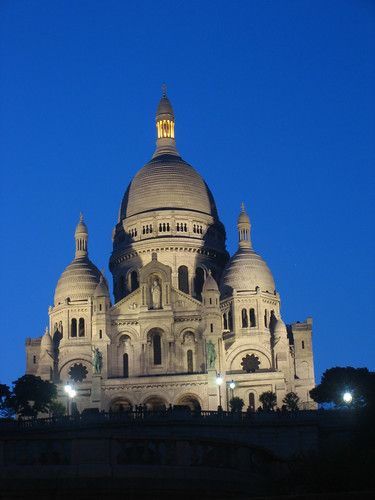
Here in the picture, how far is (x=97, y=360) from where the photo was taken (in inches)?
3735

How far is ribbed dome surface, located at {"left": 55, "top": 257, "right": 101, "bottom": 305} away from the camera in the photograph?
107 m

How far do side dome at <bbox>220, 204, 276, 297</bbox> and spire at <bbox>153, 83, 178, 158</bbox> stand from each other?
20007 millimetres

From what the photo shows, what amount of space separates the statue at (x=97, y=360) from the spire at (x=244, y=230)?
2073cm

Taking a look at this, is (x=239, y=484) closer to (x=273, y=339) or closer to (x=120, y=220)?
(x=273, y=339)

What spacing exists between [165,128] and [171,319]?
109 feet

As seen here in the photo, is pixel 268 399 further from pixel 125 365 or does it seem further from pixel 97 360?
pixel 125 365

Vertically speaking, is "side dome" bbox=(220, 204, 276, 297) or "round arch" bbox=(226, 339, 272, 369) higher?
"side dome" bbox=(220, 204, 276, 297)

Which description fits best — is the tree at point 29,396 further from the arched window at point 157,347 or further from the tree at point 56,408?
the arched window at point 157,347

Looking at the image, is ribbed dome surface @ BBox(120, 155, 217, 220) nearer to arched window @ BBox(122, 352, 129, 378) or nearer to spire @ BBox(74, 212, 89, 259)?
spire @ BBox(74, 212, 89, 259)

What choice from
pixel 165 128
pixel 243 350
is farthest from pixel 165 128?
pixel 243 350

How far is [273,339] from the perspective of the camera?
100375 mm

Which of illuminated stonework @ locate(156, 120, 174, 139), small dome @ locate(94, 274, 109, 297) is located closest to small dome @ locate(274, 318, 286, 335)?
small dome @ locate(94, 274, 109, 297)

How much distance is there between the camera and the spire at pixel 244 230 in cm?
10942

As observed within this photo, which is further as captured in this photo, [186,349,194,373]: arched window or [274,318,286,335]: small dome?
[274,318,286,335]: small dome
